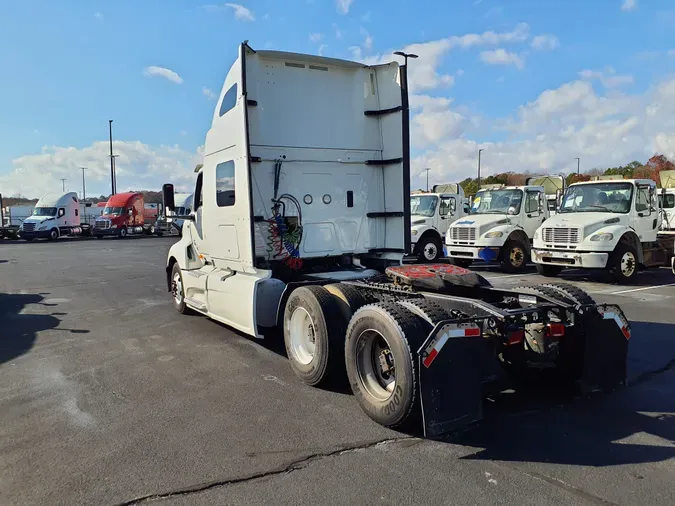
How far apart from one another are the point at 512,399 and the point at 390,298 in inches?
58.5

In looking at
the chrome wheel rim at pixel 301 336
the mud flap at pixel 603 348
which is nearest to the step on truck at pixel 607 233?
the mud flap at pixel 603 348

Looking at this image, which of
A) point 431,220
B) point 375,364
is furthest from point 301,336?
point 431,220

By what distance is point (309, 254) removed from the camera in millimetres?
7656

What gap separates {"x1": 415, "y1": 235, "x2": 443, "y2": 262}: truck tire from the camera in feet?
60.5

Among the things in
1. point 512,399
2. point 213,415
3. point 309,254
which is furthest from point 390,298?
point 309,254

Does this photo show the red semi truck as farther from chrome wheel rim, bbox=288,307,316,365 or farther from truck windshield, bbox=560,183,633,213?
chrome wheel rim, bbox=288,307,316,365

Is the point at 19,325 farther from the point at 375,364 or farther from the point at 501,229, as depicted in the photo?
the point at 501,229

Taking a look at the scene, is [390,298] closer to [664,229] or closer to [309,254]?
[309,254]

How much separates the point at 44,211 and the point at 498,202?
34367 mm

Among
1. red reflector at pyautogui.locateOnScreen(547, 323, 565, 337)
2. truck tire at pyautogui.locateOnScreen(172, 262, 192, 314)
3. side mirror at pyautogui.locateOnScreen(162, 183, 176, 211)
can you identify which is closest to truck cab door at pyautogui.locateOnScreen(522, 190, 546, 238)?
truck tire at pyautogui.locateOnScreen(172, 262, 192, 314)

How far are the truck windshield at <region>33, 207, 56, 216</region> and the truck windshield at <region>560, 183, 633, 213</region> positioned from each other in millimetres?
36279

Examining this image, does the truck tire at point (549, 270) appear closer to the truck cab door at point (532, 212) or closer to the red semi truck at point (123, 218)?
the truck cab door at point (532, 212)

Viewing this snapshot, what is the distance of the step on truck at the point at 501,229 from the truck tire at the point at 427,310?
11447 millimetres

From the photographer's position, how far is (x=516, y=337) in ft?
14.9
